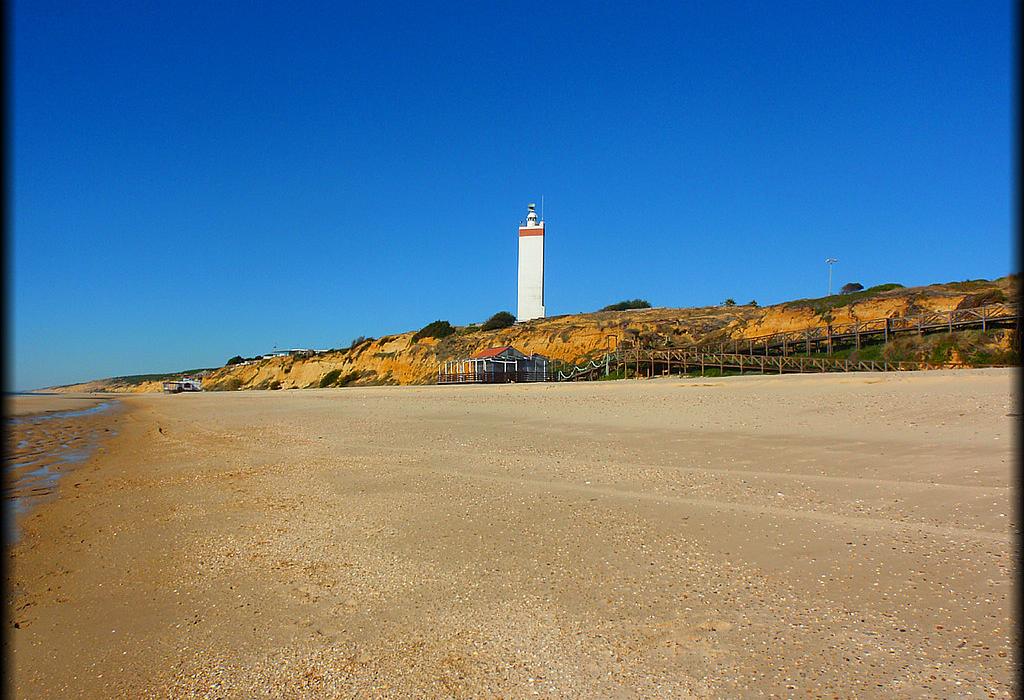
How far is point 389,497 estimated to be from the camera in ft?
21.4

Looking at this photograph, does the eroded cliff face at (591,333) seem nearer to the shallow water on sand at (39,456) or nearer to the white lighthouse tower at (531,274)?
the white lighthouse tower at (531,274)

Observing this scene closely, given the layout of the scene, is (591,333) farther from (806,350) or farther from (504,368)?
(806,350)

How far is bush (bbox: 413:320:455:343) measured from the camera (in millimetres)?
53406

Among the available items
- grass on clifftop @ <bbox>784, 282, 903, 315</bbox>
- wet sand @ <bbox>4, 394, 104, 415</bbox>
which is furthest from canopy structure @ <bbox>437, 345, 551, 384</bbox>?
wet sand @ <bbox>4, 394, 104, 415</bbox>

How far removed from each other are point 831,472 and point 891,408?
534cm

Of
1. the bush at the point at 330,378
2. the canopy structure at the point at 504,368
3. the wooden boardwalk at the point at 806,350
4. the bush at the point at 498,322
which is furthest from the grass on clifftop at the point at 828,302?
the bush at the point at 330,378

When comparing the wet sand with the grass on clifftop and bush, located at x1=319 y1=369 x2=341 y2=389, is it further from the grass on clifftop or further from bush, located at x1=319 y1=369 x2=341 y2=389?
the grass on clifftop

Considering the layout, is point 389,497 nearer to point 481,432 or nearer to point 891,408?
point 481,432

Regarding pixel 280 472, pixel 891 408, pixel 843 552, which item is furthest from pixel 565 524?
pixel 891 408

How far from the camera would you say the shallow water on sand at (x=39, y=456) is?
24.3 feet

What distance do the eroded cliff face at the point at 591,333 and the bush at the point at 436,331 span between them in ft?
3.78

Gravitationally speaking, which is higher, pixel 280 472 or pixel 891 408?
→ pixel 891 408

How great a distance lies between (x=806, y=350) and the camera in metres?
26.2

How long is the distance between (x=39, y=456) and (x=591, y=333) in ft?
111
